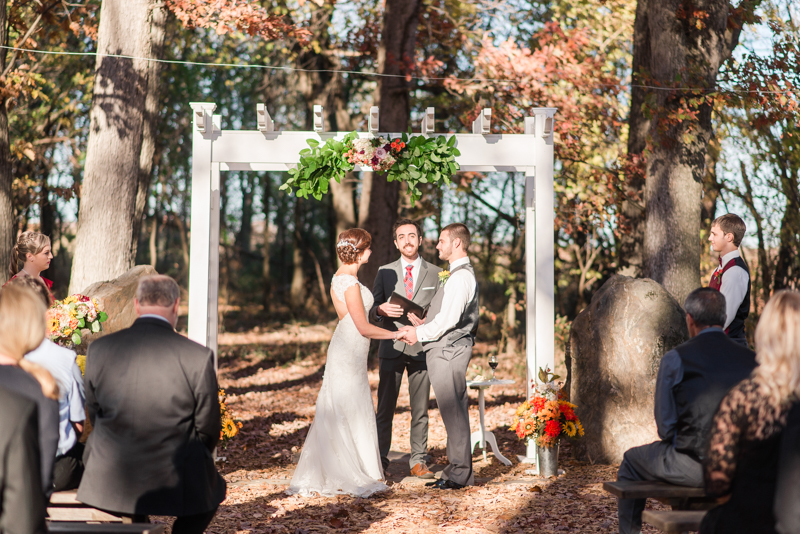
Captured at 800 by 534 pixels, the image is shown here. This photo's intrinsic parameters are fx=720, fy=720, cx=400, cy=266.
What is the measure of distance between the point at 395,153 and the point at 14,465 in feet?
15.0

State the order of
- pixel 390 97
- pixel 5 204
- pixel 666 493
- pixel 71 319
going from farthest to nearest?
pixel 390 97 → pixel 5 204 → pixel 71 319 → pixel 666 493

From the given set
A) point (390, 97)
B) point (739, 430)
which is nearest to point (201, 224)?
point (739, 430)

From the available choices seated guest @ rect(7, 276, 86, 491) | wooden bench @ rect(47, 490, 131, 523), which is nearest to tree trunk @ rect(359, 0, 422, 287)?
wooden bench @ rect(47, 490, 131, 523)

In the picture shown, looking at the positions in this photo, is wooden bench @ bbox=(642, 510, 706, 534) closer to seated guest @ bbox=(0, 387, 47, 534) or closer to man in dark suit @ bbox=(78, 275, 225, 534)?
man in dark suit @ bbox=(78, 275, 225, 534)

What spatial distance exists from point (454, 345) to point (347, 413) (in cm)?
104

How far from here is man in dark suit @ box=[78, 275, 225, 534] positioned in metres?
3.37

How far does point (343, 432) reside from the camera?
586cm

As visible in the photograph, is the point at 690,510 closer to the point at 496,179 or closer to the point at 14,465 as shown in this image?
the point at 14,465

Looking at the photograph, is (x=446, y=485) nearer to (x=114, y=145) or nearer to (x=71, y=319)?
(x=71, y=319)

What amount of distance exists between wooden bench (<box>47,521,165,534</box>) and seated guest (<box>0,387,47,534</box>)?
0.71 m

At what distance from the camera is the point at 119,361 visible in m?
3.38

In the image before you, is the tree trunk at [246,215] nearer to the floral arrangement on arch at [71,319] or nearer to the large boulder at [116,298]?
the large boulder at [116,298]

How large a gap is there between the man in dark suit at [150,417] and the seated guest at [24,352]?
15.5 inches

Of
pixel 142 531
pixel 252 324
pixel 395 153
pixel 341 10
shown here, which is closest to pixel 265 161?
pixel 395 153
